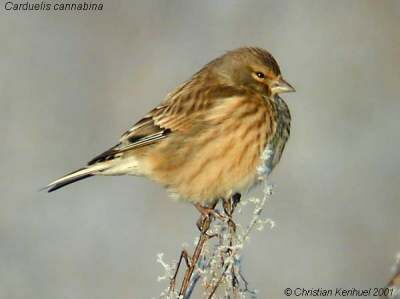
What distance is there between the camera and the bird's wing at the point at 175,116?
5.46m

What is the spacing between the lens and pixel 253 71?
5.53 metres

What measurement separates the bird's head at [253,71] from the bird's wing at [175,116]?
9 centimetres

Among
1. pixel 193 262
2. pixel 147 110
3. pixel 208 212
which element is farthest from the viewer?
pixel 147 110

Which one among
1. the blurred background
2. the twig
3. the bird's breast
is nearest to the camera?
the twig

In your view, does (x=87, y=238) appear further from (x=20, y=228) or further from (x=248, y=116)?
(x=248, y=116)

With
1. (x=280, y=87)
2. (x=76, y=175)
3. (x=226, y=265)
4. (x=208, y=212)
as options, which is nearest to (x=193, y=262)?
(x=226, y=265)

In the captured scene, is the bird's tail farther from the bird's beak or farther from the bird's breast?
the bird's beak

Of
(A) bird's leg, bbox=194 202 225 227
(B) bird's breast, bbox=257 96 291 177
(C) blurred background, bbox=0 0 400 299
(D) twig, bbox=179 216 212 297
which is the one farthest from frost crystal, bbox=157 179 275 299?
(C) blurred background, bbox=0 0 400 299

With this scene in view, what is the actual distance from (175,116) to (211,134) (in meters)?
0.24

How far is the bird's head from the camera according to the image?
217 inches

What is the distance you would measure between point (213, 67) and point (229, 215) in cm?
143

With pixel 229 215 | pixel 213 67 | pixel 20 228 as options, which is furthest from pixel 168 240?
pixel 229 215

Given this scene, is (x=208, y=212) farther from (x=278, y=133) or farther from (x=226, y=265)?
(x=226, y=265)

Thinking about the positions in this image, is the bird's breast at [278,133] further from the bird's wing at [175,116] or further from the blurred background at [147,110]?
the blurred background at [147,110]
